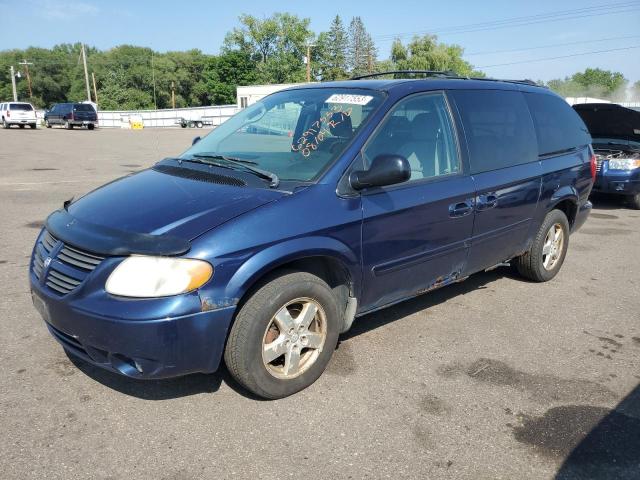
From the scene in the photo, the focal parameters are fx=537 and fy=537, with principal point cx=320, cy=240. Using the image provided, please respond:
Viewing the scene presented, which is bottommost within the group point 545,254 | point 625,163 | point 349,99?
point 545,254

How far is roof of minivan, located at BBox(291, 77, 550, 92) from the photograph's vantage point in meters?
3.79

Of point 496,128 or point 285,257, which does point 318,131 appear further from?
point 496,128

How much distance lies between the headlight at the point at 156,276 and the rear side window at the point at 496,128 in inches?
92.9

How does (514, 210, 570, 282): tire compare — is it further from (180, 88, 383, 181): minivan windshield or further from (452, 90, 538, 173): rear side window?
(180, 88, 383, 181): minivan windshield

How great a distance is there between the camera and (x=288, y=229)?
9.58ft

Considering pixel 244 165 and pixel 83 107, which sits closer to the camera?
pixel 244 165

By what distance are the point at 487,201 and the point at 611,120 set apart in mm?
7329

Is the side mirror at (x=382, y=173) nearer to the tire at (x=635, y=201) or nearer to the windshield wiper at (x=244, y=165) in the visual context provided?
the windshield wiper at (x=244, y=165)

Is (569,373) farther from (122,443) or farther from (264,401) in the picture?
(122,443)

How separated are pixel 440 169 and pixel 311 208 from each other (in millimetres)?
1279

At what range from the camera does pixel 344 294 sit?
3.39m

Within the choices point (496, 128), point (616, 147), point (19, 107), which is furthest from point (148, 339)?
point (19, 107)

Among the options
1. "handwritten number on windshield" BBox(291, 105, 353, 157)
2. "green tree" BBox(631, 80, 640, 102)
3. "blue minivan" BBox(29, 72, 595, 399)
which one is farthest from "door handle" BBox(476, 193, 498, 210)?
"green tree" BBox(631, 80, 640, 102)

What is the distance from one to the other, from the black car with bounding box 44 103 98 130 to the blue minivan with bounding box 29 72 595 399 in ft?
124
